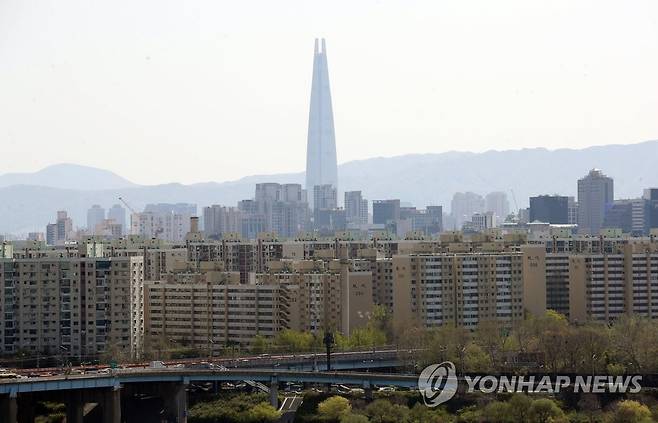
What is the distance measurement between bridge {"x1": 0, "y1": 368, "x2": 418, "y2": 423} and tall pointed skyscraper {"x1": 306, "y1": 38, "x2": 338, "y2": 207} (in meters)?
105

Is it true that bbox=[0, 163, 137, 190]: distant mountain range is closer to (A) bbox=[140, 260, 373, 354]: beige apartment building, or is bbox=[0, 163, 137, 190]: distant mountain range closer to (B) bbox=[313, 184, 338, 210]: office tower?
(B) bbox=[313, 184, 338, 210]: office tower

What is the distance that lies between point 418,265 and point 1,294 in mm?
8129

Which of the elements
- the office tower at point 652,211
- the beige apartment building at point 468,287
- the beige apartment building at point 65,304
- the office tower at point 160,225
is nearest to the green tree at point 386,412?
the beige apartment building at point 65,304

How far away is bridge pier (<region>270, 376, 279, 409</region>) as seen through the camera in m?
22.9

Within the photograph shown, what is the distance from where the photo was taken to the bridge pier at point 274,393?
22.9 metres

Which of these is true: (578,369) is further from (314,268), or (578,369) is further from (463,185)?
(463,185)

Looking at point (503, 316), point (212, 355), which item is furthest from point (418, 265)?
point (212, 355)

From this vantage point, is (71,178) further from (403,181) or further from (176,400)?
(176,400)

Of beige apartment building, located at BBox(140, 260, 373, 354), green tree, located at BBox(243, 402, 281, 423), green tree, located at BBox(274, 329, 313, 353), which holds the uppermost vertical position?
beige apartment building, located at BBox(140, 260, 373, 354)

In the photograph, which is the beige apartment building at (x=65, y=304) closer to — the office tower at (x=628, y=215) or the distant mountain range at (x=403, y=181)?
the office tower at (x=628, y=215)

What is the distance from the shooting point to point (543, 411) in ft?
65.8

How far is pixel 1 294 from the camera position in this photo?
29922 millimetres

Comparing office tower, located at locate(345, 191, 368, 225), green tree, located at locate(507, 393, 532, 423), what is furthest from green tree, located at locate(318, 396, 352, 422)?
office tower, located at locate(345, 191, 368, 225)

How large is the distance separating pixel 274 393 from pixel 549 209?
51001mm
